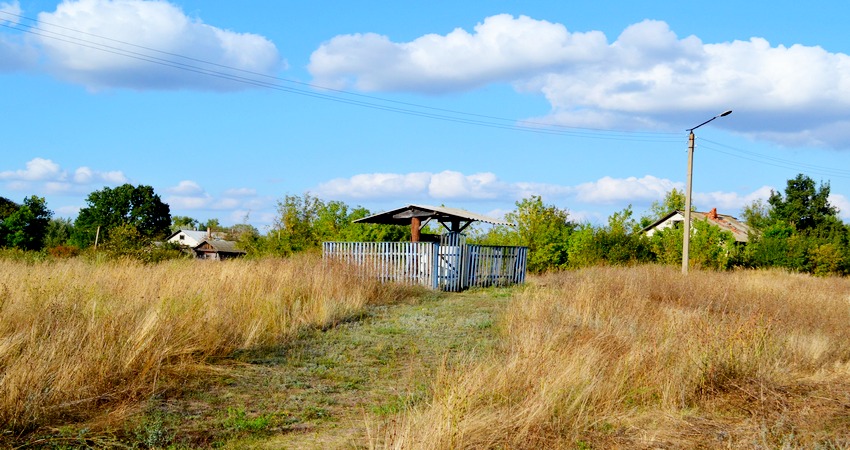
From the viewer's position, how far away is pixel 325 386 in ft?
24.9

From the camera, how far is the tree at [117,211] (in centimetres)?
7391

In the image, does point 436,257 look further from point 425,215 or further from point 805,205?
point 805,205

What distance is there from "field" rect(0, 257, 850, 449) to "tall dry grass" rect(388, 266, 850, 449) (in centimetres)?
2

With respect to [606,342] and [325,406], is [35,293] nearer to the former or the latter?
[325,406]

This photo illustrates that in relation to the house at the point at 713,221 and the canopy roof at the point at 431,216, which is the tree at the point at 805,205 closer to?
the house at the point at 713,221

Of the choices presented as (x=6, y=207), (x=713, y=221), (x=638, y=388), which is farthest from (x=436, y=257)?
(x=6, y=207)

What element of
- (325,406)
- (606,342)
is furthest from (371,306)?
(325,406)

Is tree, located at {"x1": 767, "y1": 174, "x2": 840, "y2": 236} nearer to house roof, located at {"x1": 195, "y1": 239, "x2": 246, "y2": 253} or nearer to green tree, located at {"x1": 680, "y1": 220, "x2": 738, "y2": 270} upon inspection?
green tree, located at {"x1": 680, "y1": 220, "x2": 738, "y2": 270}

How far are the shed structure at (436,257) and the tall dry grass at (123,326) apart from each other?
21.8ft

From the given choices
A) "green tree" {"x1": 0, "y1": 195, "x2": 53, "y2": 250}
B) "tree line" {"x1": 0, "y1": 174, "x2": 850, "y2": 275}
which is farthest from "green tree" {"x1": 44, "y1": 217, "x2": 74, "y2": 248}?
"tree line" {"x1": 0, "y1": 174, "x2": 850, "y2": 275}

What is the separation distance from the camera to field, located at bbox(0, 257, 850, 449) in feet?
18.4

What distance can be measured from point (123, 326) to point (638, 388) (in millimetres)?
5477

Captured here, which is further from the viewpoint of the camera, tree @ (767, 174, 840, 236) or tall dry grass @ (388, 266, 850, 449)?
tree @ (767, 174, 840, 236)

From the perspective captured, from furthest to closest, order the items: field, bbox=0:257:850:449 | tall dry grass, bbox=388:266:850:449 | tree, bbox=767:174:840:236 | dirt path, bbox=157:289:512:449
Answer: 1. tree, bbox=767:174:840:236
2. dirt path, bbox=157:289:512:449
3. field, bbox=0:257:850:449
4. tall dry grass, bbox=388:266:850:449
